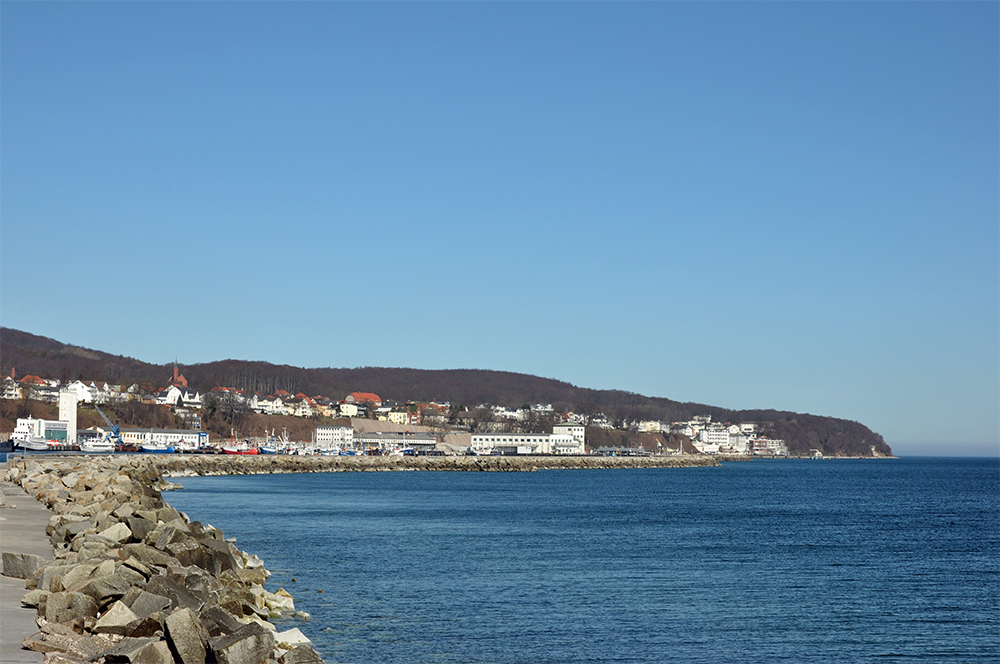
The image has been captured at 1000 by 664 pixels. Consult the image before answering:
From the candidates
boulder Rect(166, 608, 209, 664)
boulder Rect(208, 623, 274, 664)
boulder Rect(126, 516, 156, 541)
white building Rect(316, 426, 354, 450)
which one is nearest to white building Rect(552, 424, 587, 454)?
white building Rect(316, 426, 354, 450)

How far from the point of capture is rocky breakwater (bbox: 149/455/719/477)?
7494 centimetres

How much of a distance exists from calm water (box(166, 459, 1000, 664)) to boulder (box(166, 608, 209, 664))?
15.1 feet

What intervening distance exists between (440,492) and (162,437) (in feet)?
212

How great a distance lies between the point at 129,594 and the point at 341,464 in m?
85.7

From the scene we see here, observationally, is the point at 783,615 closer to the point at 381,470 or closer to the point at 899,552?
the point at 899,552

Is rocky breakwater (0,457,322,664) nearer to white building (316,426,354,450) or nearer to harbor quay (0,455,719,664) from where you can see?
harbor quay (0,455,719,664)

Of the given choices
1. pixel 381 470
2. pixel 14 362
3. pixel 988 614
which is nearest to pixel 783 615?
pixel 988 614

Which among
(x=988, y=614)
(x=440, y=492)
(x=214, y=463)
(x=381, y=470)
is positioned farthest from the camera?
(x=381, y=470)

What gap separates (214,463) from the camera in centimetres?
7875

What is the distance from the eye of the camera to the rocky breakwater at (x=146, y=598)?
330 inches

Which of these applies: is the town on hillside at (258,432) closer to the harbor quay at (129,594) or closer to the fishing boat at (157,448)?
the fishing boat at (157,448)

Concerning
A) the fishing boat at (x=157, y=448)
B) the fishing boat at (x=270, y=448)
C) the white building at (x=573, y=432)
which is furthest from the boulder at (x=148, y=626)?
the white building at (x=573, y=432)

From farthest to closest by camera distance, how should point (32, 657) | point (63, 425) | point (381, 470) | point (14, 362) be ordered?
point (14, 362) < point (63, 425) < point (381, 470) < point (32, 657)

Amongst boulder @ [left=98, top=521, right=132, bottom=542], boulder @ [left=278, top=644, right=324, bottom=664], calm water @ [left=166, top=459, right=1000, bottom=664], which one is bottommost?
calm water @ [left=166, top=459, right=1000, bottom=664]
